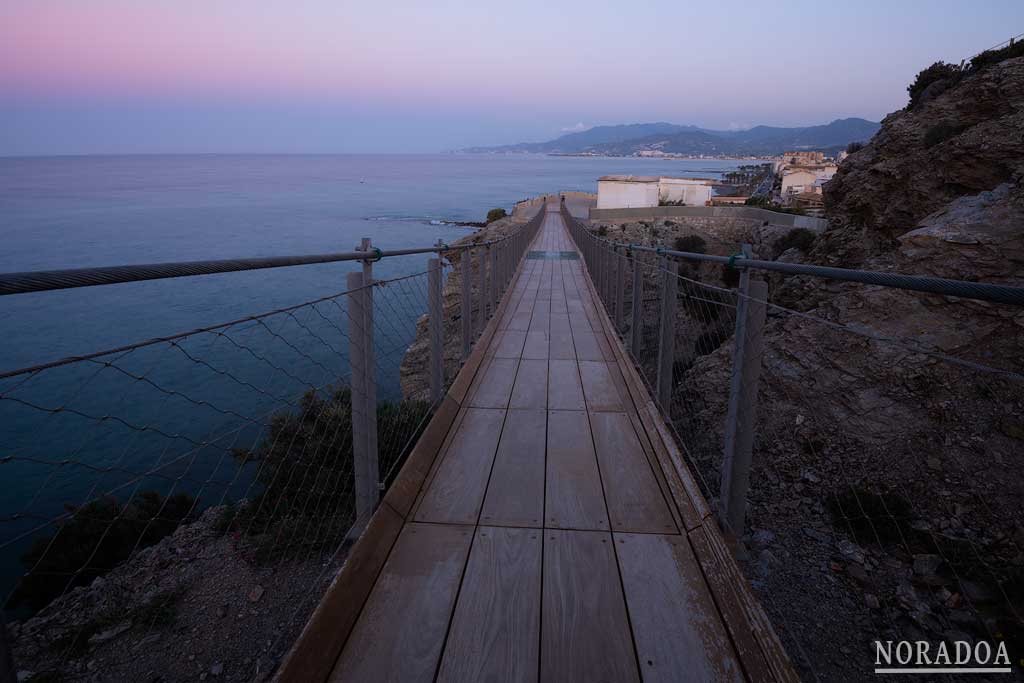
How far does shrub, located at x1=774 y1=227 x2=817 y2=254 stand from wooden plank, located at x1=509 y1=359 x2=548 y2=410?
20.0 m

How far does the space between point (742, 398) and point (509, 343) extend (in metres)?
3.91

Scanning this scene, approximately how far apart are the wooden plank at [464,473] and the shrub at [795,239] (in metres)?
21.5

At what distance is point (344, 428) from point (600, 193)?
43779 mm

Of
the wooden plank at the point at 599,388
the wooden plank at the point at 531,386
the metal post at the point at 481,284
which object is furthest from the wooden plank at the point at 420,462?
the metal post at the point at 481,284

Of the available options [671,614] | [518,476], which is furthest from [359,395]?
[671,614]

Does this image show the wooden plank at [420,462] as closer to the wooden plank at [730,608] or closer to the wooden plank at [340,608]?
the wooden plank at [340,608]

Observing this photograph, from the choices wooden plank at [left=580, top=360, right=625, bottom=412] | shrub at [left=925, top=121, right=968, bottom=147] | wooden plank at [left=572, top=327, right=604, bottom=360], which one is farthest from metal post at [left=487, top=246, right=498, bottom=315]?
shrub at [left=925, top=121, right=968, bottom=147]

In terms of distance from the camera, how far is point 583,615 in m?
2.04

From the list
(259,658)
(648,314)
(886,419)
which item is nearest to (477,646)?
(259,658)

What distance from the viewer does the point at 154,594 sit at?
4316 mm

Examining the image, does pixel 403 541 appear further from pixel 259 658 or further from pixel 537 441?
pixel 259 658

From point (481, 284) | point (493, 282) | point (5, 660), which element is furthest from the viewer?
point (493, 282)

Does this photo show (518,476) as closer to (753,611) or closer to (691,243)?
(753,611)

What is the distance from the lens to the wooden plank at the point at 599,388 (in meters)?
4.17
